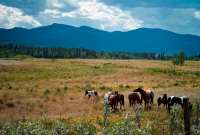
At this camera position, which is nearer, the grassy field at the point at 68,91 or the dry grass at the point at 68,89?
the grassy field at the point at 68,91

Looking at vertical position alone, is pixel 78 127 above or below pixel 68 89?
above

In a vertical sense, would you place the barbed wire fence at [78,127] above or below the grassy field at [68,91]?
above

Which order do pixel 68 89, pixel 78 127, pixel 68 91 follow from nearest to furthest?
1. pixel 78 127
2. pixel 68 91
3. pixel 68 89

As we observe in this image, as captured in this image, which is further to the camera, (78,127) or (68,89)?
(68,89)

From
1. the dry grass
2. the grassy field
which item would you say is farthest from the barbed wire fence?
the dry grass

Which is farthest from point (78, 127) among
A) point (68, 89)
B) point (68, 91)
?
point (68, 89)

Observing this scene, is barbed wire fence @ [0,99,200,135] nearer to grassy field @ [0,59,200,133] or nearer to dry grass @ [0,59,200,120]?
grassy field @ [0,59,200,133]

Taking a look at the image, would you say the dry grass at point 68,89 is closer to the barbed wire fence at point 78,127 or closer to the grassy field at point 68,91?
the grassy field at point 68,91

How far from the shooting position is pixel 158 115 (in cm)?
1473

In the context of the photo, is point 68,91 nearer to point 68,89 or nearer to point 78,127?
point 68,89

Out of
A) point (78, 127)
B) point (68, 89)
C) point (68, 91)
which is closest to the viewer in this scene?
point (78, 127)

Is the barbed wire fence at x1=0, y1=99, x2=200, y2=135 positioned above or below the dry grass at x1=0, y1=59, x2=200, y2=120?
above

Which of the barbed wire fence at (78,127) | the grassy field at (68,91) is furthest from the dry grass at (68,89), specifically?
the barbed wire fence at (78,127)

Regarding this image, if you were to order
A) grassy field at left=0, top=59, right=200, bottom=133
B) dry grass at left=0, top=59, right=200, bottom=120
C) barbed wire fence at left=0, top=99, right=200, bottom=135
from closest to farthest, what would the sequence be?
1. barbed wire fence at left=0, top=99, right=200, bottom=135
2. grassy field at left=0, top=59, right=200, bottom=133
3. dry grass at left=0, top=59, right=200, bottom=120
